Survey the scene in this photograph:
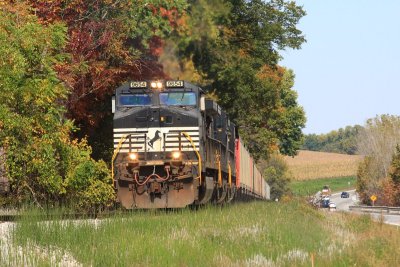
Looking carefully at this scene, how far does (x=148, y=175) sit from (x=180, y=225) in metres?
5.51

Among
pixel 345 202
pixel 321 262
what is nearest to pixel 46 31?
pixel 321 262

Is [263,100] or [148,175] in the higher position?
[263,100]

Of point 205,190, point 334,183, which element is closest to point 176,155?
point 205,190

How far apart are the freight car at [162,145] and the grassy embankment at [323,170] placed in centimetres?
13851

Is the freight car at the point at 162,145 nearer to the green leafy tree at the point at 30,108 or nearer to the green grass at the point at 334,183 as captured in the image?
the green leafy tree at the point at 30,108

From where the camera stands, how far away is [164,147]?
880 inches

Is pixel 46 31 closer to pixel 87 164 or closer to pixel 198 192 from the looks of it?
pixel 87 164

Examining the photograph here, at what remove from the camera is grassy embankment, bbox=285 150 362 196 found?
168 m

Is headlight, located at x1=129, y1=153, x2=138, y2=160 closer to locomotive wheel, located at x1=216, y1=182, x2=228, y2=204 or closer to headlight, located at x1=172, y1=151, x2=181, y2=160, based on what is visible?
headlight, located at x1=172, y1=151, x2=181, y2=160

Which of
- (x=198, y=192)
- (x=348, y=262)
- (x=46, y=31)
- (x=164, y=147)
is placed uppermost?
(x=46, y=31)

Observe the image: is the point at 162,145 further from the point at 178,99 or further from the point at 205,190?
the point at 205,190

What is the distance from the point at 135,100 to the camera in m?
23.1

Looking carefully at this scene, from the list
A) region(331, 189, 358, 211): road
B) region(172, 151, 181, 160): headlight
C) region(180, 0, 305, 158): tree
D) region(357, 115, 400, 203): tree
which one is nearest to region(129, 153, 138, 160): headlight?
region(172, 151, 181, 160): headlight

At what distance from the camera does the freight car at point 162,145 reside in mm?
21922
